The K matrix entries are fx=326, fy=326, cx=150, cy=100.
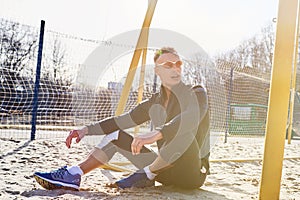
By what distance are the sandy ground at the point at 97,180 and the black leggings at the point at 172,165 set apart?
5cm

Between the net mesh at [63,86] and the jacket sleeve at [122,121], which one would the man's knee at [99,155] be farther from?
the net mesh at [63,86]

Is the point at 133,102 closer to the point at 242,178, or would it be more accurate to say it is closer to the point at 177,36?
the point at 177,36

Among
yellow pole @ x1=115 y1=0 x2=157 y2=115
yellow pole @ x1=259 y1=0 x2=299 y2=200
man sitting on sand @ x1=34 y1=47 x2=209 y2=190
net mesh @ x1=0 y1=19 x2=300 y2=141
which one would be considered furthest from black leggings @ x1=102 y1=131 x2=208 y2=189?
net mesh @ x1=0 y1=19 x2=300 y2=141

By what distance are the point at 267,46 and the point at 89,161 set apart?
1202 cm

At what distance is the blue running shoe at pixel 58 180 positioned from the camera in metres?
1.58

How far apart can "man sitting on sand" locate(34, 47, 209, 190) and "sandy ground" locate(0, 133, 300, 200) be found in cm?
6

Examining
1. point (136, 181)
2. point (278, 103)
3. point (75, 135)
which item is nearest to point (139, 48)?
point (75, 135)

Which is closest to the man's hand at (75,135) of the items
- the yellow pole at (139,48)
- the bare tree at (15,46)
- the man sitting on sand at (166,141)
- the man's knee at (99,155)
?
the man sitting on sand at (166,141)

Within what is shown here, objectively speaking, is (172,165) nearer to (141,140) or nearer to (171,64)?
(141,140)

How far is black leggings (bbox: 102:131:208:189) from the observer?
1.65 meters

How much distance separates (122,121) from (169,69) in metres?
0.41

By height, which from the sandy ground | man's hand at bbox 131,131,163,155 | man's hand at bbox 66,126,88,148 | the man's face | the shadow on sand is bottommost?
the sandy ground

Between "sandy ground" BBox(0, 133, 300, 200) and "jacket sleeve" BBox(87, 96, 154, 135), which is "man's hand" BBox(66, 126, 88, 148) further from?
"sandy ground" BBox(0, 133, 300, 200)

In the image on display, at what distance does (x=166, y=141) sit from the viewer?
1.58 meters
